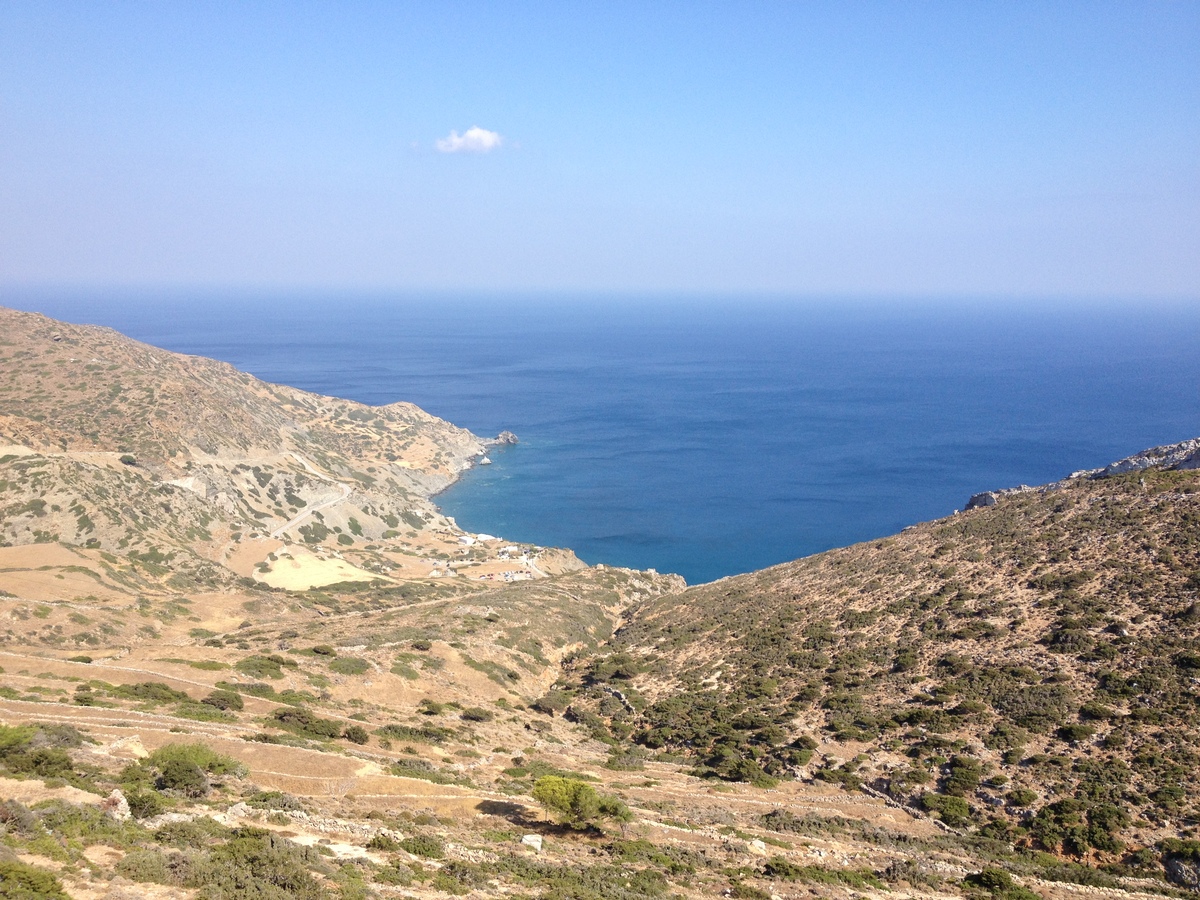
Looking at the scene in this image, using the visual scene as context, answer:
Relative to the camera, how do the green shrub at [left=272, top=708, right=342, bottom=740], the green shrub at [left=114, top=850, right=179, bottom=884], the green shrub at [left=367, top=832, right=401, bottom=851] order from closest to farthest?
the green shrub at [left=114, top=850, right=179, bottom=884]
the green shrub at [left=367, top=832, right=401, bottom=851]
the green shrub at [left=272, top=708, right=342, bottom=740]

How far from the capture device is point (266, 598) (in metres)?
56.4

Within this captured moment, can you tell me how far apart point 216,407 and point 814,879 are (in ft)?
357

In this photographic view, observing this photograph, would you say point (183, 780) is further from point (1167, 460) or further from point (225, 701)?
point (1167, 460)

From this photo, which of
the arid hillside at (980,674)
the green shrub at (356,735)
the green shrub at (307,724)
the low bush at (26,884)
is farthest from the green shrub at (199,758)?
the arid hillside at (980,674)

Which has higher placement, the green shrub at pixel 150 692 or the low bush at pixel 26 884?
the low bush at pixel 26 884

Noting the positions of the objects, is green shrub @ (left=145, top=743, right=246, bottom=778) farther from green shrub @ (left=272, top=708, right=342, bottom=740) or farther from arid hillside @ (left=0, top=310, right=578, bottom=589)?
arid hillside @ (left=0, top=310, right=578, bottom=589)

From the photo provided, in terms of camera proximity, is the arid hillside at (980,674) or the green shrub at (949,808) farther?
the arid hillside at (980,674)

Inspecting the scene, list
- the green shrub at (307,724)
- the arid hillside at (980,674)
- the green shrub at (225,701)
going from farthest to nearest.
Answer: the green shrub at (225,701) → the green shrub at (307,724) → the arid hillside at (980,674)

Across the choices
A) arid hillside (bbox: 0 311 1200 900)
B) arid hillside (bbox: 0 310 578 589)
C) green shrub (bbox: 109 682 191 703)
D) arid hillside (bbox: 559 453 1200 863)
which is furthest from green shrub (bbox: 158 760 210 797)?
arid hillside (bbox: 0 310 578 589)

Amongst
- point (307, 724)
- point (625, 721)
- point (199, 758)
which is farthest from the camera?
point (625, 721)

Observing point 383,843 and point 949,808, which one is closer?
point 383,843

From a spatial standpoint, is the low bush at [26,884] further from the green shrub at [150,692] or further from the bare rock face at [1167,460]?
the bare rock face at [1167,460]

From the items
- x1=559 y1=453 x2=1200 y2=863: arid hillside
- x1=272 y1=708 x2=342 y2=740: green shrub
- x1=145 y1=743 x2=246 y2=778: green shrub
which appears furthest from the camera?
x1=272 y1=708 x2=342 y2=740: green shrub

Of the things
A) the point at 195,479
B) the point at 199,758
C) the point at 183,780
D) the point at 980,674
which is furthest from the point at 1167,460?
the point at 195,479
